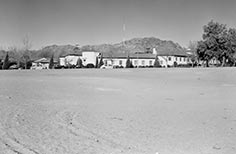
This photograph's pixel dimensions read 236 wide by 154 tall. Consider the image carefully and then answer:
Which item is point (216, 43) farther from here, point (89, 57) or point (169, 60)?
point (89, 57)

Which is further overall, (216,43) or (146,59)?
(146,59)

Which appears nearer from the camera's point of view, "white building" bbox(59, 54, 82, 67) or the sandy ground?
the sandy ground

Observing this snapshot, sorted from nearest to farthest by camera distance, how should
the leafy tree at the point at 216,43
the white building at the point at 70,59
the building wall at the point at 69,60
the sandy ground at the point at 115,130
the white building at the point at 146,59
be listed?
the sandy ground at the point at 115,130 → the leafy tree at the point at 216,43 → the building wall at the point at 69,60 → the white building at the point at 70,59 → the white building at the point at 146,59

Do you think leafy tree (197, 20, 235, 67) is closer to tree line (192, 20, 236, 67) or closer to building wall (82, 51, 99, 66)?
tree line (192, 20, 236, 67)

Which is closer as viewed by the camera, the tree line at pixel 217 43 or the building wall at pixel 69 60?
the tree line at pixel 217 43

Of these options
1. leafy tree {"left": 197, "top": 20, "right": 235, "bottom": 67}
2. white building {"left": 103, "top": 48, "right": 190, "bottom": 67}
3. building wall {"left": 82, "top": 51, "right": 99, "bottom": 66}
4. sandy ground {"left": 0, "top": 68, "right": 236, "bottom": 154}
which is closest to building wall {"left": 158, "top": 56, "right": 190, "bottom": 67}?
white building {"left": 103, "top": 48, "right": 190, "bottom": 67}

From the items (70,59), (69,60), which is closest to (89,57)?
(70,59)

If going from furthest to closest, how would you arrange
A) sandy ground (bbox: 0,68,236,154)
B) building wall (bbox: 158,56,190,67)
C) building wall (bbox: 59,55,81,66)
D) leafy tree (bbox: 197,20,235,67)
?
building wall (bbox: 158,56,190,67), building wall (bbox: 59,55,81,66), leafy tree (bbox: 197,20,235,67), sandy ground (bbox: 0,68,236,154)

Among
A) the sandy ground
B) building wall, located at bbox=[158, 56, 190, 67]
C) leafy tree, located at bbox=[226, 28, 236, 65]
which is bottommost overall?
the sandy ground

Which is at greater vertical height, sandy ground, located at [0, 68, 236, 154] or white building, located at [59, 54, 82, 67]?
white building, located at [59, 54, 82, 67]

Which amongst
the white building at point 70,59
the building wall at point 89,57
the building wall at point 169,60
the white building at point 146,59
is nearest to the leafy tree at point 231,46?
the white building at point 146,59

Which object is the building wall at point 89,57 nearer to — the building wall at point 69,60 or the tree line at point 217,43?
the building wall at point 69,60

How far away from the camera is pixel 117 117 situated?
235 inches

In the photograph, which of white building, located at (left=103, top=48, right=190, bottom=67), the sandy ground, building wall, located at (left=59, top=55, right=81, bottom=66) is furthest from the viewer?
white building, located at (left=103, top=48, right=190, bottom=67)
